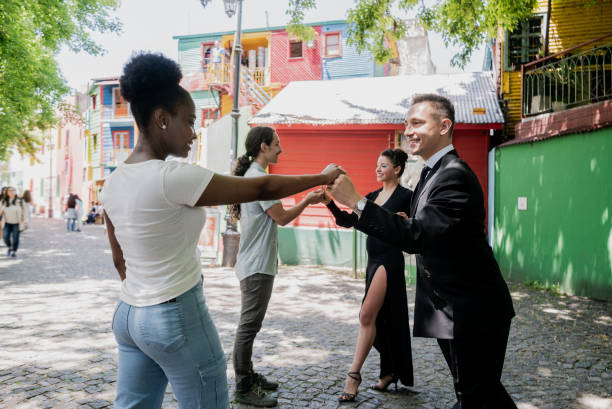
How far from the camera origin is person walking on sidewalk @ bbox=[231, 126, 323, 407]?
3883 millimetres

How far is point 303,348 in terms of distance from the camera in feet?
18.7

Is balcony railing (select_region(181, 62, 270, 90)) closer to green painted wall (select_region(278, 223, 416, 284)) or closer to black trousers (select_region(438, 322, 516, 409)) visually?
green painted wall (select_region(278, 223, 416, 284))

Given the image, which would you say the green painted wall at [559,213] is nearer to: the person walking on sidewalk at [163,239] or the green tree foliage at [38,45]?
the person walking on sidewalk at [163,239]

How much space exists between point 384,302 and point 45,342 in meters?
4.18

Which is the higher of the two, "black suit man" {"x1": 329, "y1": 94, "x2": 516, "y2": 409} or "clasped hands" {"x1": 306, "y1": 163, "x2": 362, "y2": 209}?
"clasped hands" {"x1": 306, "y1": 163, "x2": 362, "y2": 209}

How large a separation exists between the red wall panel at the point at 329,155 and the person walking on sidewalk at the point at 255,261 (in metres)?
9.39

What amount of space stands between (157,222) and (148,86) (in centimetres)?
56

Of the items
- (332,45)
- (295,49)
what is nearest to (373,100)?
(332,45)

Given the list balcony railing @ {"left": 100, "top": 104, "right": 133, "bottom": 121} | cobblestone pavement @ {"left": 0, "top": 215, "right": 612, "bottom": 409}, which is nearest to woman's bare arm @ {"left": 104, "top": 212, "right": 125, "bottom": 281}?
cobblestone pavement @ {"left": 0, "top": 215, "right": 612, "bottom": 409}

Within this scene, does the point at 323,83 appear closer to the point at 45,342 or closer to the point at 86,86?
the point at 45,342

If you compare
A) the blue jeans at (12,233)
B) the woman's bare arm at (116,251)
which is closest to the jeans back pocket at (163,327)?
the woman's bare arm at (116,251)

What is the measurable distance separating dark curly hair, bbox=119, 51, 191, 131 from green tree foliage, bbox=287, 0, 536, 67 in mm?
8181

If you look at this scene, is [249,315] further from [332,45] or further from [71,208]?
[71,208]

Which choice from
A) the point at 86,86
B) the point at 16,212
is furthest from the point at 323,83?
the point at 86,86
